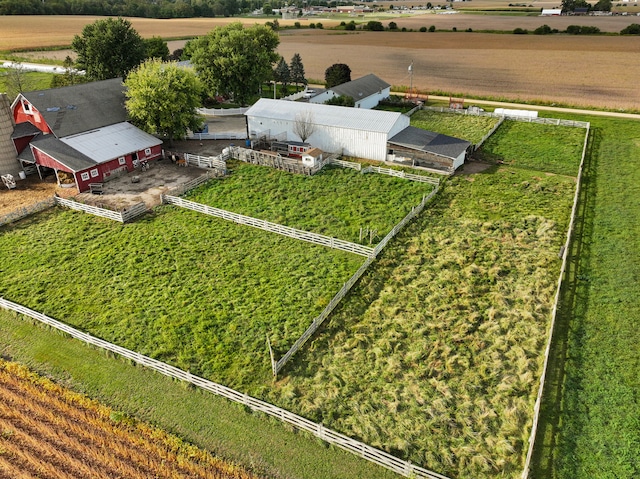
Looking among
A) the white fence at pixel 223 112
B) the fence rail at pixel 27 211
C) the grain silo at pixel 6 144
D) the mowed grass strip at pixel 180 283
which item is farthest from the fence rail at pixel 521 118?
the grain silo at pixel 6 144

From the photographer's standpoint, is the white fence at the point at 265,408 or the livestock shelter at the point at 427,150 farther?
the livestock shelter at the point at 427,150

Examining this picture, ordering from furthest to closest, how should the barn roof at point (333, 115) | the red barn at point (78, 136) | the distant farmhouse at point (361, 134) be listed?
1. the barn roof at point (333, 115)
2. the distant farmhouse at point (361, 134)
3. the red barn at point (78, 136)

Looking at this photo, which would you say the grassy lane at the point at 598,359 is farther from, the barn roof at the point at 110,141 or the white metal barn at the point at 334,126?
the barn roof at the point at 110,141

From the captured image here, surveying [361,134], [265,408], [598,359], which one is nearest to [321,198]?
[361,134]

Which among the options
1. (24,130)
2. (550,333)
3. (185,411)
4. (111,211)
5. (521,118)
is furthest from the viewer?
(521,118)

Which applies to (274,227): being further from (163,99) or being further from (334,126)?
(163,99)

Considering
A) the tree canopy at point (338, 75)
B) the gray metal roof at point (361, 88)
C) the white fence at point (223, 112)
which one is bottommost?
the white fence at point (223, 112)

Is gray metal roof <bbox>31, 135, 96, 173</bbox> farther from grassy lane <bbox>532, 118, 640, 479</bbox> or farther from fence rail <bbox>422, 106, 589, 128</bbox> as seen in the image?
fence rail <bbox>422, 106, 589, 128</bbox>
